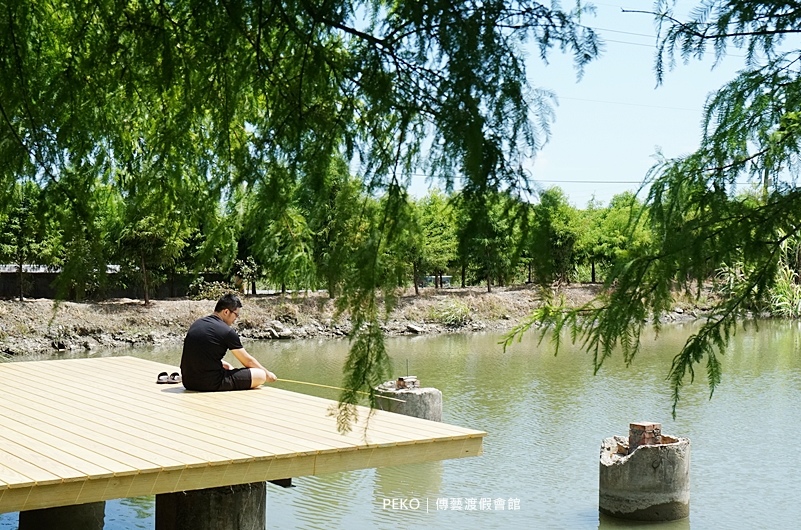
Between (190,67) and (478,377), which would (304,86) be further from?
(478,377)

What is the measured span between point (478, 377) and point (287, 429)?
9.94 m

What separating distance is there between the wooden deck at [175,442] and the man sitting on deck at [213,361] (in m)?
0.11

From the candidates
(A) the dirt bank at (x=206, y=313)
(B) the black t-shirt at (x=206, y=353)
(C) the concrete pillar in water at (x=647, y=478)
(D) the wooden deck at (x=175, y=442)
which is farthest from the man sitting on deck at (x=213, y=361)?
(A) the dirt bank at (x=206, y=313)

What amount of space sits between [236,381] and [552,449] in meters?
4.05

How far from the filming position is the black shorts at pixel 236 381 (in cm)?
722

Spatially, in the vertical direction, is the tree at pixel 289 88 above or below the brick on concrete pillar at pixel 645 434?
above

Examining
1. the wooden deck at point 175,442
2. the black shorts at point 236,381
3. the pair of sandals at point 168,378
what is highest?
the black shorts at point 236,381

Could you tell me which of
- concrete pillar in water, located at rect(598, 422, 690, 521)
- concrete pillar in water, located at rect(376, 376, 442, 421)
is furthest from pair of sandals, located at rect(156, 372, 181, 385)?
concrete pillar in water, located at rect(598, 422, 690, 521)

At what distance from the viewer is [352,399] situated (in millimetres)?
2484

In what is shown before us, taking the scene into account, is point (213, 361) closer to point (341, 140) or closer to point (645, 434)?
point (645, 434)

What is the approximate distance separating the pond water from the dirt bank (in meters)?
2.14

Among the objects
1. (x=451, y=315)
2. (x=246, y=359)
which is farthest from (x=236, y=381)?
(x=451, y=315)

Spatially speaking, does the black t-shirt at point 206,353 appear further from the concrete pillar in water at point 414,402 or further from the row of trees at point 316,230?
the concrete pillar in water at point 414,402

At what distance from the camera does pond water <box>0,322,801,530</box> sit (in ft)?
25.7
